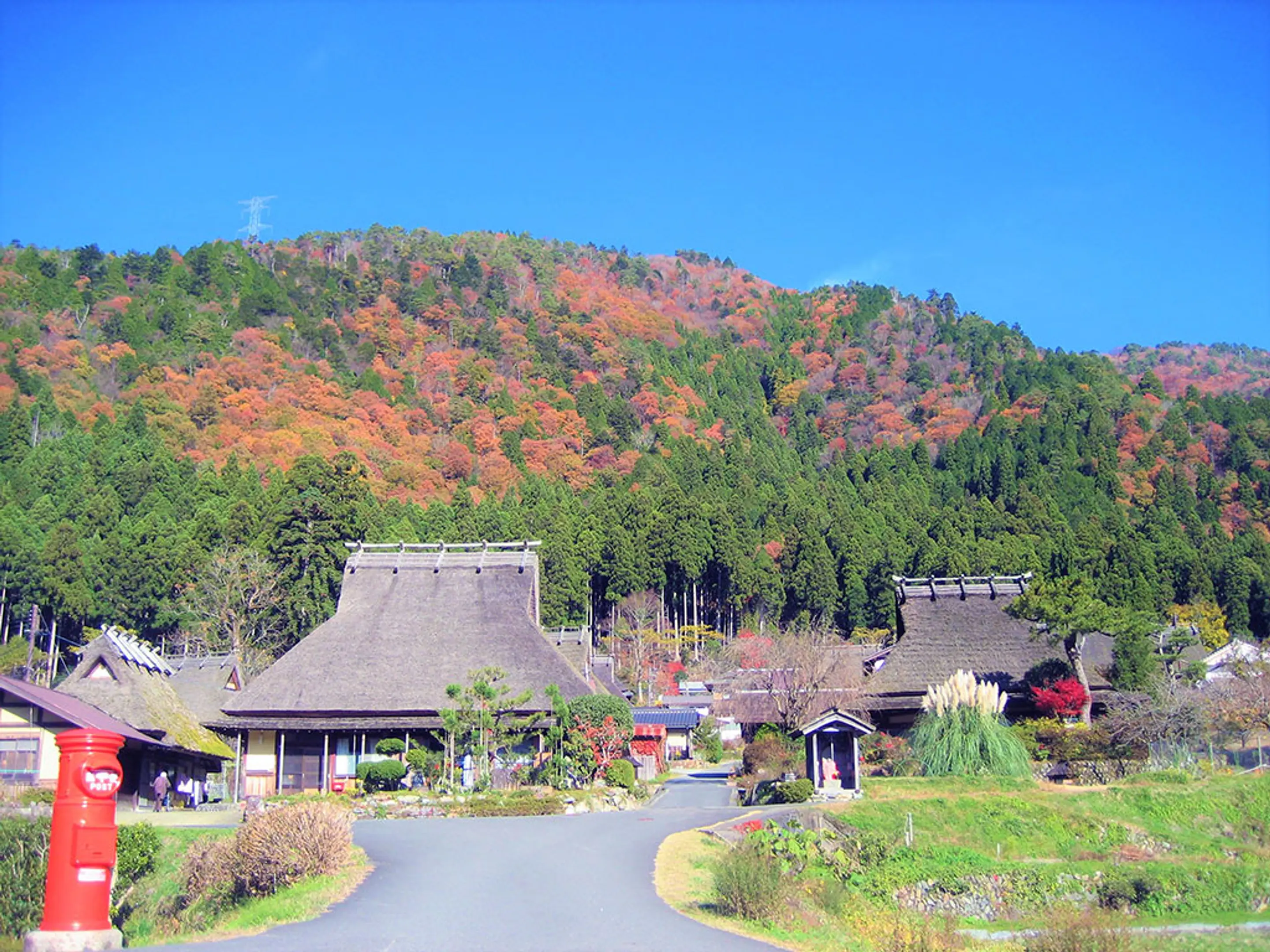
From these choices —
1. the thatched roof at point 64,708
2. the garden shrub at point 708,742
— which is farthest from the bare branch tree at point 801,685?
the thatched roof at point 64,708

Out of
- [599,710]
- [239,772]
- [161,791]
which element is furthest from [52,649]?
[599,710]

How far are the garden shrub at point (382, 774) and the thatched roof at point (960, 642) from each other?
1251 cm

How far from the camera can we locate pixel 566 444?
78750 millimetres

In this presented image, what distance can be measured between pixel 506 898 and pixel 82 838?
4648 millimetres

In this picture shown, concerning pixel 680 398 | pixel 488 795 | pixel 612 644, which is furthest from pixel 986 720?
pixel 680 398

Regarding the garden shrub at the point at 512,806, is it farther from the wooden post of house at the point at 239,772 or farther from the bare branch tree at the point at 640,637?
the bare branch tree at the point at 640,637

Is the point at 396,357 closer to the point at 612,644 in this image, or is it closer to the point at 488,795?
the point at 612,644

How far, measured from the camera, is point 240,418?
71688mm

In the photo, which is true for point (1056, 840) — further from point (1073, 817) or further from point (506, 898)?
point (506, 898)

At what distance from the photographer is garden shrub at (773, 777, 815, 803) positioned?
23156 millimetres

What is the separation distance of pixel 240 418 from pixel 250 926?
6375 cm

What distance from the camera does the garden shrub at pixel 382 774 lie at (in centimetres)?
2609

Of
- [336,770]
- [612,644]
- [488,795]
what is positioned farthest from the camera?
[612,644]

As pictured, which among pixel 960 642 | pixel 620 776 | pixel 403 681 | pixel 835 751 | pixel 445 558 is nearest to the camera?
pixel 835 751
